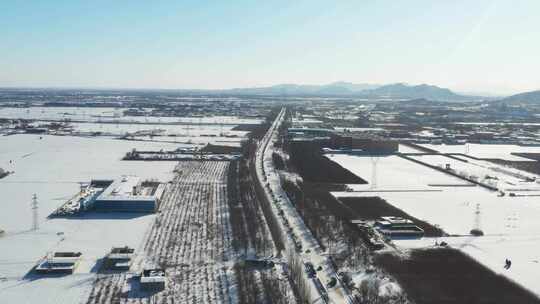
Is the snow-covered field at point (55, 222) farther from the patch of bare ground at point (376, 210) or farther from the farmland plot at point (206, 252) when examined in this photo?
the patch of bare ground at point (376, 210)

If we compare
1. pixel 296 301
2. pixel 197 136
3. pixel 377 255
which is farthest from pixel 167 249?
pixel 197 136

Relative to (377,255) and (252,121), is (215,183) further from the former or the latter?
(252,121)

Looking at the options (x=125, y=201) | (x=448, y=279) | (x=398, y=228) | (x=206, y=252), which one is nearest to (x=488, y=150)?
(x=398, y=228)

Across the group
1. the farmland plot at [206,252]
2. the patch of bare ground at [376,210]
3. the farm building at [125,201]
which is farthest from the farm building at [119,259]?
the patch of bare ground at [376,210]

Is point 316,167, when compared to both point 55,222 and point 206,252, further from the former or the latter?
point 55,222

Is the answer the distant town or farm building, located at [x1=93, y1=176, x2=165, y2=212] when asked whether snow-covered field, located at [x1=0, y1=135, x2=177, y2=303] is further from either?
farm building, located at [x1=93, y1=176, x2=165, y2=212]

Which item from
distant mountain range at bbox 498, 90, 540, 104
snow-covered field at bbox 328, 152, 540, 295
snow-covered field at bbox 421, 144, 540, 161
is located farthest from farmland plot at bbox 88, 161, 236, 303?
distant mountain range at bbox 498, 90, 540, 104
